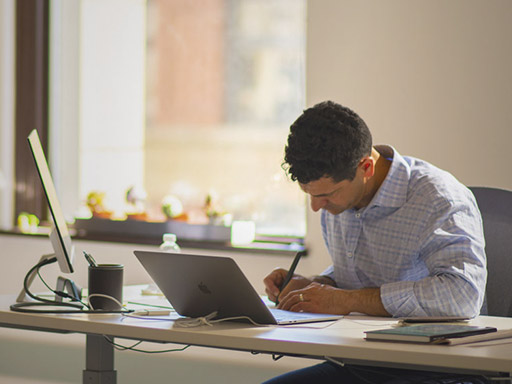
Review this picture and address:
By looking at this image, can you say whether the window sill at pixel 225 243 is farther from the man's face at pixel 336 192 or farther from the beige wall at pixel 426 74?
the man's face at pixel 336 192

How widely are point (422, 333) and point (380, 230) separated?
61cm

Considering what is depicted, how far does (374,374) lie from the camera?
70.2 inches

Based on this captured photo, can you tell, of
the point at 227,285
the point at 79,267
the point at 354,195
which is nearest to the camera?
the point at 227,285

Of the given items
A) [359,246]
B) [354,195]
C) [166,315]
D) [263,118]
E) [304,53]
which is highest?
[304,53]

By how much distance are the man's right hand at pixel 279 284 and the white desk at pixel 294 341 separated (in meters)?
0.31

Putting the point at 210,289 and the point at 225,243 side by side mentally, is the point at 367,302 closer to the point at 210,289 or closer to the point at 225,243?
the point at 210,289

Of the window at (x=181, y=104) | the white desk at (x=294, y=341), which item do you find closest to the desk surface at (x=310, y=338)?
the white desk at (x=294, y=341)

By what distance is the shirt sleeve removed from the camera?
174 cm

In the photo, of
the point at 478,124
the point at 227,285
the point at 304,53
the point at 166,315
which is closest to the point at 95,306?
the point at 166,315

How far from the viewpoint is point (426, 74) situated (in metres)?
3.16

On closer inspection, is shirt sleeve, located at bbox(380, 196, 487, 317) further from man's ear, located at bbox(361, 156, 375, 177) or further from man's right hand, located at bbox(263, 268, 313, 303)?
man's right hand, located at bbox(263, 268, 313, 303)

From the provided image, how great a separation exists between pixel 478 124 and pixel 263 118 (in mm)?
1156

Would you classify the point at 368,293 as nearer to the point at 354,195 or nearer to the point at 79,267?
the point at 354,195

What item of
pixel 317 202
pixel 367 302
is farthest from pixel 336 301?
pixel 317 202
